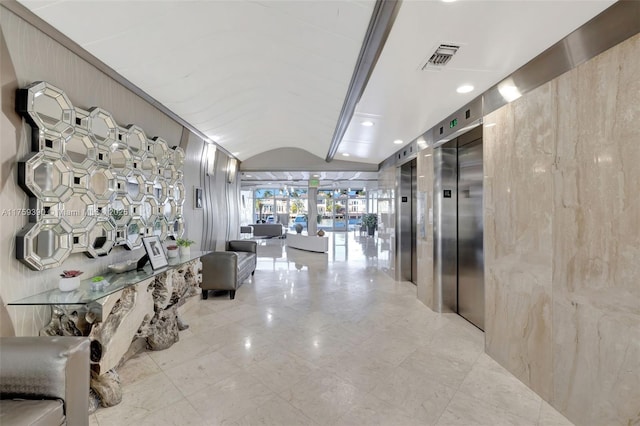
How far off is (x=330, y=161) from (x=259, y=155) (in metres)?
2.10

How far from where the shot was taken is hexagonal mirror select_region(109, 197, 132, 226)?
2.69 meters

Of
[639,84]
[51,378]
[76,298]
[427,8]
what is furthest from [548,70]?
[76,298]

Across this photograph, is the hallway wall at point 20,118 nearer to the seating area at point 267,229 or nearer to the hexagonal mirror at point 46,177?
the hexagonal mirror at point 46,177

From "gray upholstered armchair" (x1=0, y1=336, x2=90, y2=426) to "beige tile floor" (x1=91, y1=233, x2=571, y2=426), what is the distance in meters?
0.71

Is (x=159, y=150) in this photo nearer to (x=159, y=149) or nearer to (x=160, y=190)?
(x=159, y=149)

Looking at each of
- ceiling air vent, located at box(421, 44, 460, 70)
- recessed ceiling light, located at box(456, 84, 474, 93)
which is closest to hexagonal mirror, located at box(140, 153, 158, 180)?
ceiling air vent, located at box(421, 44, 460, 70)

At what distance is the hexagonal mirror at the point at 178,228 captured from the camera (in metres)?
3.91

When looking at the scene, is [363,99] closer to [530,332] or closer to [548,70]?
[548,70]

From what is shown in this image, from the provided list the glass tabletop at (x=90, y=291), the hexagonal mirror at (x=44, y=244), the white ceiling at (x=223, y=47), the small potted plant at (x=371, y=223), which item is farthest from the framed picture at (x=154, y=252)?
the small potted plant at (x=371, y=223)

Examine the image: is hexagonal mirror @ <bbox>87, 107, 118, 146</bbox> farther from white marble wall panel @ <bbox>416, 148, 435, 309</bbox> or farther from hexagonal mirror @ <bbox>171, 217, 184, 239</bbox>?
white marble wall panel @ <bbox>416, 148, 435, 309</bbox>

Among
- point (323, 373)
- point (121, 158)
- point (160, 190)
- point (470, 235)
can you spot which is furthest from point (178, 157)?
point (470, 235)

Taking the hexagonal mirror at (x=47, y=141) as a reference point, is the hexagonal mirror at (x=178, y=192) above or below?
below

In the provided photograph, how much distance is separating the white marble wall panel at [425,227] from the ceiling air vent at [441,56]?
1867mm

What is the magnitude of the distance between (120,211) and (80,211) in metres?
0.49
